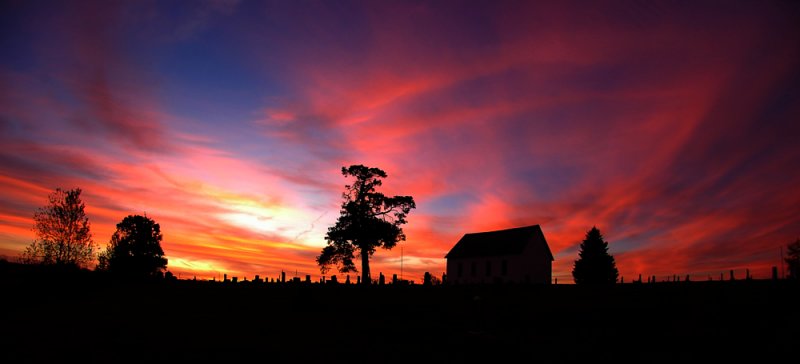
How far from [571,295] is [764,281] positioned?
11686 mm

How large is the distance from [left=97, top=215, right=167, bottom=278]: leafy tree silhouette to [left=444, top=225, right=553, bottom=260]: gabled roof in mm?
44827

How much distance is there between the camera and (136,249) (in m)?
76.2

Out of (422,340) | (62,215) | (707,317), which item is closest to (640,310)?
(707,317)

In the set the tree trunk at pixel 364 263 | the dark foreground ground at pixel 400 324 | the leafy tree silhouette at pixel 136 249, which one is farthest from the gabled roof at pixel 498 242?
the leafy tree silhouette at pixel 136 249

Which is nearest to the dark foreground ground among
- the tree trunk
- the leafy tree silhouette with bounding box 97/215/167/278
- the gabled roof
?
the tree trunk

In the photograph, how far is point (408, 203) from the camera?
55156mm

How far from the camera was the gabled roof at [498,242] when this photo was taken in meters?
66.9

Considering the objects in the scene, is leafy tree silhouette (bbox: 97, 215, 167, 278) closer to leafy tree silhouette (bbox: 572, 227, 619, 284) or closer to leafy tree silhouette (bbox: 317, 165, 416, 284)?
leafy tree silhouette (bbox: 317, 165, 416, 284)

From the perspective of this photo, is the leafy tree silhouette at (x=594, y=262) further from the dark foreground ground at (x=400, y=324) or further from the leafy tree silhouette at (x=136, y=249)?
the leafy tree silhouette at (x=136, y=249)

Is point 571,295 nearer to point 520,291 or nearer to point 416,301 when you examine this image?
point 520,291

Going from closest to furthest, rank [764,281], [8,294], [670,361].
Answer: [670,361], [8,294], [764,281]

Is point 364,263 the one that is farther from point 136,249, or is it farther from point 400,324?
point 136,249

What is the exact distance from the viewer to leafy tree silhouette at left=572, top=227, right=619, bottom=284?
7669 centimetres

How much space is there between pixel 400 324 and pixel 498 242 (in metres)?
48.9
